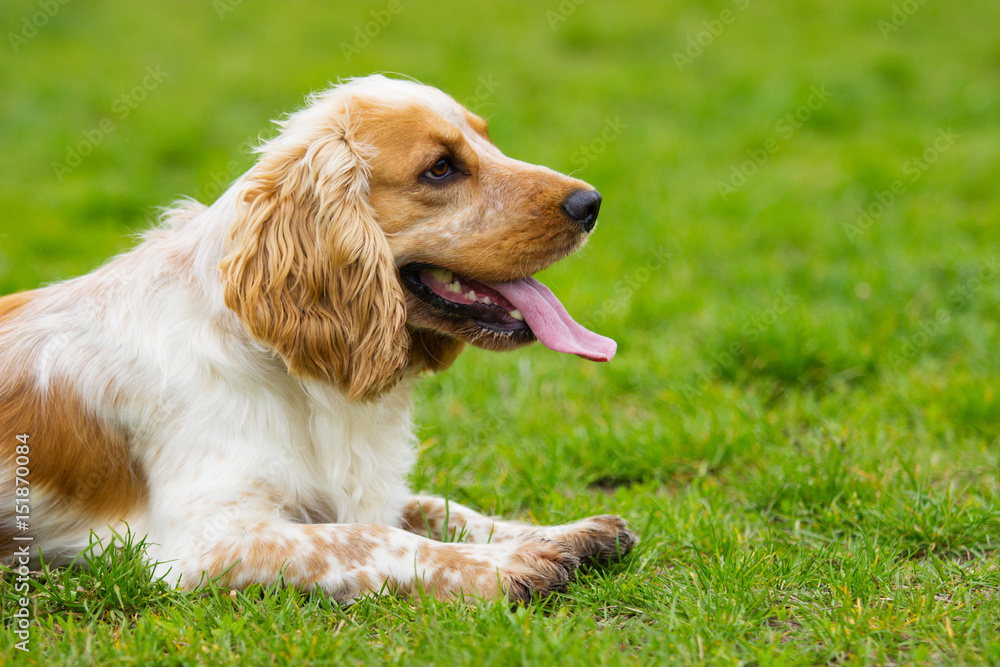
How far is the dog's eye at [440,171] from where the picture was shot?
3.56 meters

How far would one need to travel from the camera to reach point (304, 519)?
342 centimetres

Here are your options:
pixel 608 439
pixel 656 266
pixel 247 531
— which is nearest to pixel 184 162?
pixel 656 266

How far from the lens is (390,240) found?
3.52 meters
